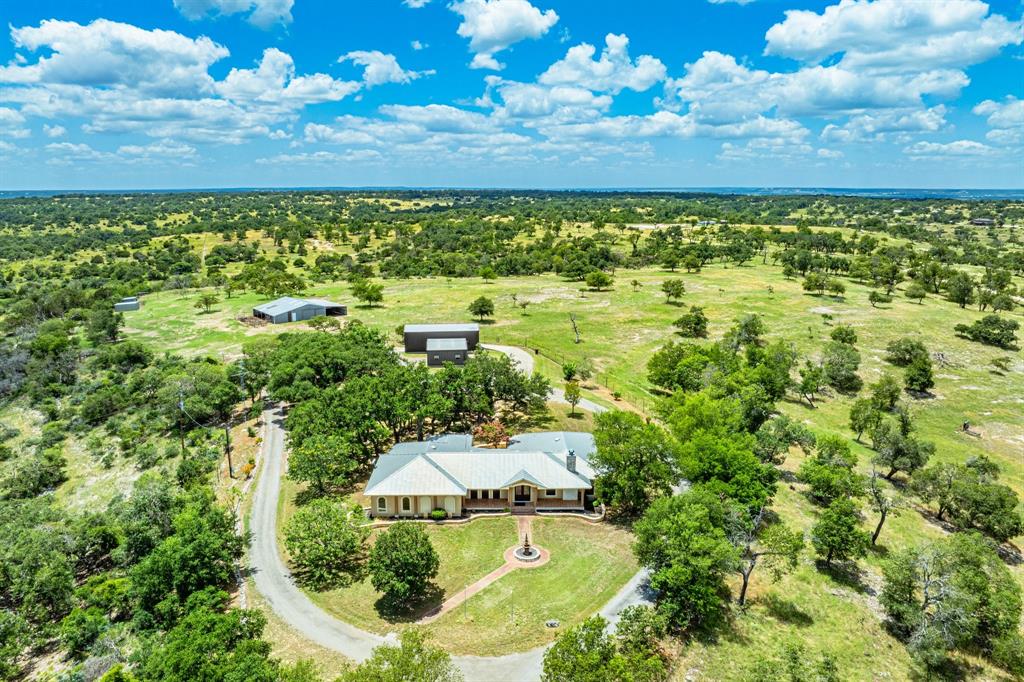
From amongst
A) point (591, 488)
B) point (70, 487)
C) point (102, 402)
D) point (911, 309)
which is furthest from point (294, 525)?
point (911, 309)

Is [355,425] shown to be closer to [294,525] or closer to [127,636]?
[294,525]

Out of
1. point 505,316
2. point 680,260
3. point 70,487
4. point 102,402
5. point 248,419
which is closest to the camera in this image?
point 70,487

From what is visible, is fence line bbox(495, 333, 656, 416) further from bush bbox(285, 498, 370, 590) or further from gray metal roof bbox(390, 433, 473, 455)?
bush bbox(285, 498, 370, 590)

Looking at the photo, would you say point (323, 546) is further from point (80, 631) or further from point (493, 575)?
point (80, 631)

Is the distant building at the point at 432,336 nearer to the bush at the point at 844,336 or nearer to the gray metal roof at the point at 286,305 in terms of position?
the gray metal roof at the point at 286,305

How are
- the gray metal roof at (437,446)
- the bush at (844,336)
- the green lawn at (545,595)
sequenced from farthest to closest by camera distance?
1. the bush at (844,336)
2. the gray metal roof at (437,446)
3. the green lawn at (545,595)

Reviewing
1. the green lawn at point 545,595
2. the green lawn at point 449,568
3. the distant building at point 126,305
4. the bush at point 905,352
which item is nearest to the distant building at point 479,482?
the green lawn at point 449,568
